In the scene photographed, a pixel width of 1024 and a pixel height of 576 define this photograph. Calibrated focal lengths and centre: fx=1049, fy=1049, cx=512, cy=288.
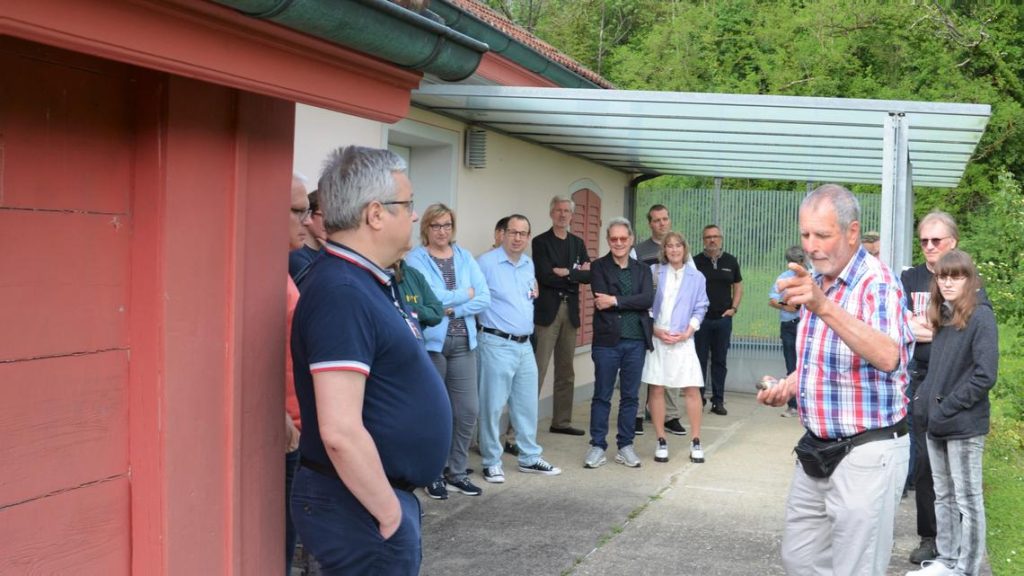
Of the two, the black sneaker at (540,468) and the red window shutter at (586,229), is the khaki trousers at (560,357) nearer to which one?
the black sneaker at (540,468)

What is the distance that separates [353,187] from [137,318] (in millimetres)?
683

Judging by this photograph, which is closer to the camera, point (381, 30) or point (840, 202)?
point (381, 30)

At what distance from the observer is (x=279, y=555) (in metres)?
3.37

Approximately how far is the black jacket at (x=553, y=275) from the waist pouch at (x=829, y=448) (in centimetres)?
479

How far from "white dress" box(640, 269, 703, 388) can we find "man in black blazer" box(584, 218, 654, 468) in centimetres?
27

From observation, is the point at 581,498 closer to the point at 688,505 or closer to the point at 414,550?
the point at 688,505

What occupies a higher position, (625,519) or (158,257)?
(158,257)

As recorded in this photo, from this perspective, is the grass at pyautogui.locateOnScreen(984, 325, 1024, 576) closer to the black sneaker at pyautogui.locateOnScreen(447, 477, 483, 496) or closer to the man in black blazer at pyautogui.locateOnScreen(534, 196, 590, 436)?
the black sneaker at pyautogui.locateOnScreen(447, 477, 483, 496)

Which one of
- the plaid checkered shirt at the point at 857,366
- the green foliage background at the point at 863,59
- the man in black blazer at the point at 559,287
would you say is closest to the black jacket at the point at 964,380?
the plaid checkered shirt at the point at 857,366

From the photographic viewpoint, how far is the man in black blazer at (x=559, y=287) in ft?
29.2

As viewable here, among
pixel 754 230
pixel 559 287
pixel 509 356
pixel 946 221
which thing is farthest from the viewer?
pixel 754 230

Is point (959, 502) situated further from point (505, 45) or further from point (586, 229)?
point (586, 229)

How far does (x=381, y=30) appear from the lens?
9.55 feet

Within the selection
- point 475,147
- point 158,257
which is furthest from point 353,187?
point 475,147
